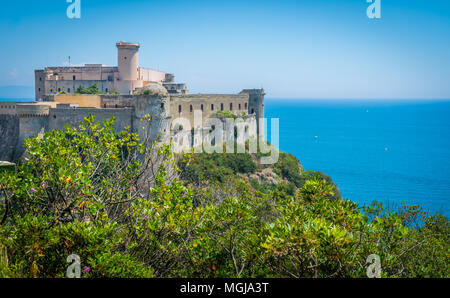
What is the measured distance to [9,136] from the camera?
1139 inches

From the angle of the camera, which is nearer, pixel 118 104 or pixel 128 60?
pixel 118 104

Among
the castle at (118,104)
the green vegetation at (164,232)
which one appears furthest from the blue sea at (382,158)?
the green vegetation at (164,232)

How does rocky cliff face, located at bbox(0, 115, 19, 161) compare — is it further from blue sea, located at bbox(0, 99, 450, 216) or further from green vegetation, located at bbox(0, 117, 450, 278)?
blue sea, located at bbox(0, 99, 450, 216)

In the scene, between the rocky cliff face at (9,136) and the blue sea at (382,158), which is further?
the blue sea at (382,158)

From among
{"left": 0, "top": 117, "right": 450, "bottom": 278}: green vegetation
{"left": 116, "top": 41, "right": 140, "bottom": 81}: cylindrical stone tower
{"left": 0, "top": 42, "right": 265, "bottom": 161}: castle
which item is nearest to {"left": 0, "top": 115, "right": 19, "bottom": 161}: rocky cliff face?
{"left": 0, "top": 42, "right": 265, "bottom": 161}: castle

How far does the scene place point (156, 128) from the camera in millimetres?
25953

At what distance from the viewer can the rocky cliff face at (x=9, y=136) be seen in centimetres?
2797

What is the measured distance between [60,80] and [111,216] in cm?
3569

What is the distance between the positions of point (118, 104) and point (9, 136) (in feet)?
26.1

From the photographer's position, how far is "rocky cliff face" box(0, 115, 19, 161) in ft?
91.8

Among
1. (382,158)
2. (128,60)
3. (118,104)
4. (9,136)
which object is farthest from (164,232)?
(382,158)

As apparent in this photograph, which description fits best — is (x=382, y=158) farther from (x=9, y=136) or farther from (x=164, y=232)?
(x=164, y=232)

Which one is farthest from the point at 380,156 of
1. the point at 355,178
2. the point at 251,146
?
the point at 251,146

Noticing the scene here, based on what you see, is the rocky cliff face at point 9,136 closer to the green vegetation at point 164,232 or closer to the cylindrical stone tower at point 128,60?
the cylindrical stone tower at point 128,60
